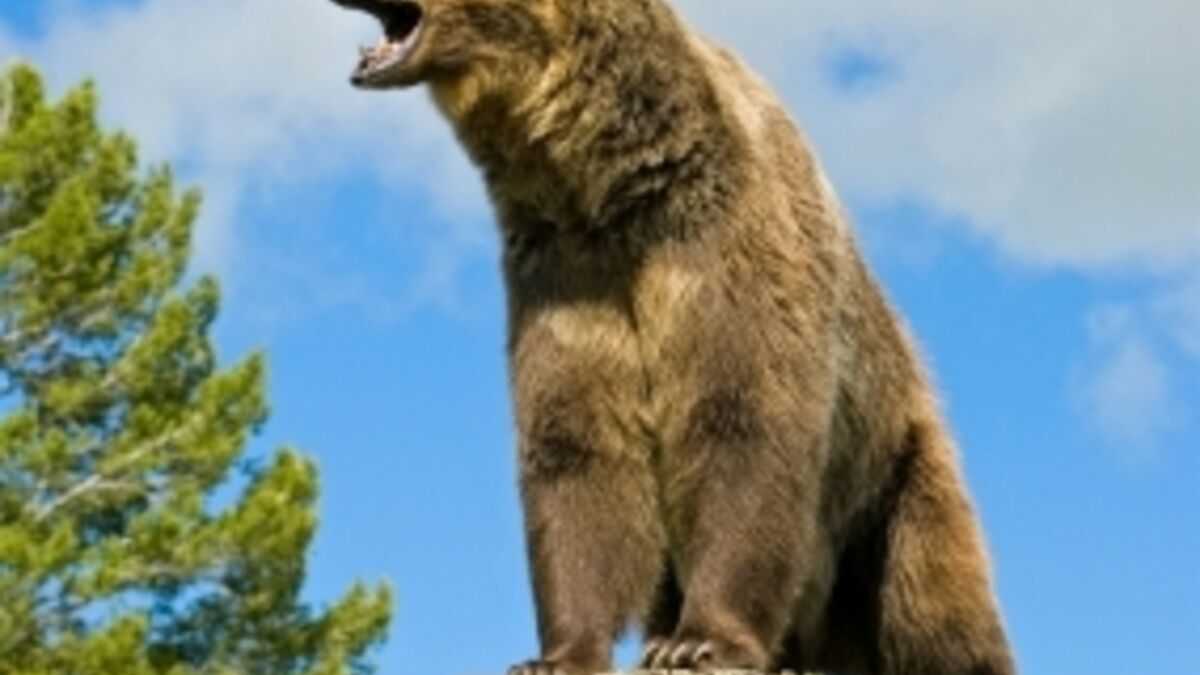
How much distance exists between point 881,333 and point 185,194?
17891mm

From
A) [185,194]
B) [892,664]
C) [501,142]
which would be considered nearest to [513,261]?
[501,142]

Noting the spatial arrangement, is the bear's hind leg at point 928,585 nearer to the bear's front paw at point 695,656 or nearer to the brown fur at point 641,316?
the brown fur at point 641,316

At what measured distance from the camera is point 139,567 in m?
23.2

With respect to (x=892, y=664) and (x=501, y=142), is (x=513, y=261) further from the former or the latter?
(x=892, y=664)

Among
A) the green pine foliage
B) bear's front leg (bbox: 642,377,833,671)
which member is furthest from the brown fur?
the green pine foliage

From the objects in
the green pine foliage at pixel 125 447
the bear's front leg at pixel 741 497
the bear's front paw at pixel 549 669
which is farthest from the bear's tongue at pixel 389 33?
the green pine foliage at pixel 125 447

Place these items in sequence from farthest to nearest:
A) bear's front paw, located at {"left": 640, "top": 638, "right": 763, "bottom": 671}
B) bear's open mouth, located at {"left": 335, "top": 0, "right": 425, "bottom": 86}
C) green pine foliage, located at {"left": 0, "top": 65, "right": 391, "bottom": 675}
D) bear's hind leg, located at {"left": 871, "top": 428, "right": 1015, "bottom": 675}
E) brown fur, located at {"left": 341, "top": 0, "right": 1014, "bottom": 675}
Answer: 1. green pine foliage, located at {"left": 0, "top": 65, "right": 391, "bottom": 675}
2. bear's hind leg, located at {"left": 871, "top": 428, "right": 1015, "bottom": 675}
3. brown fur, located at {"left": 341, "top": 0, "right": 1014, "bottom": 675}
4. bear's open mouth, located at {"left": 335, "top": 0, "right": 425, "bottom": 86}
5. bear's front paw, located at {"left": 640, "top": 638, "right": 763, "bottom": 671}

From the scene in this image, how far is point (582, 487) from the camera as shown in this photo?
6.96 meters

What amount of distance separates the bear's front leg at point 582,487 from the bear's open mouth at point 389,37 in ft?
2.10

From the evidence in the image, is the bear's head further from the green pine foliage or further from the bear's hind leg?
the green pine foliage

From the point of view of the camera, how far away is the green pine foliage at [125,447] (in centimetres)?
2314

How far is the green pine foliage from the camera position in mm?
23141

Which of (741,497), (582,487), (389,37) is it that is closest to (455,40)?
(389,37)

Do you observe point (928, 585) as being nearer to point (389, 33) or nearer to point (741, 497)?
point (741, 497)
